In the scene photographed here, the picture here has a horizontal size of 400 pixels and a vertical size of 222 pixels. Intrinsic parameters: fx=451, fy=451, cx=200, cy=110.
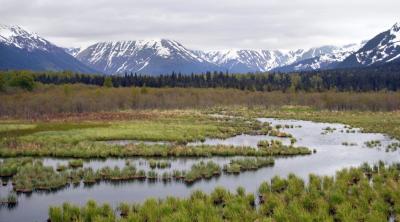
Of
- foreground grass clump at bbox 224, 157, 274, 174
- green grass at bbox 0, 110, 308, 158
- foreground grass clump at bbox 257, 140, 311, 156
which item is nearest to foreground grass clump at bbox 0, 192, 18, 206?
green grass at bbox 0, 110, 308, 158

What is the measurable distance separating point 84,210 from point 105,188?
7.28 m

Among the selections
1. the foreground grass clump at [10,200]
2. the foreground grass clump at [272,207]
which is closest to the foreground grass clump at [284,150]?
the foreground grass clump at [272,207]

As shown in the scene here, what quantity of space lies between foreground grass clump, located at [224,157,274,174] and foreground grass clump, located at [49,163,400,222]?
760 centimetres

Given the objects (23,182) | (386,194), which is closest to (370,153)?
(386,194)

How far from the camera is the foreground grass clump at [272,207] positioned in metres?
20.4

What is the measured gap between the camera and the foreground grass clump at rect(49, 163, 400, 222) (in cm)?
2042

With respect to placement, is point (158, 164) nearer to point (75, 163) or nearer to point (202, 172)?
point (202, 172)

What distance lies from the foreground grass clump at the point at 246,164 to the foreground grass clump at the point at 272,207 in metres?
7.60

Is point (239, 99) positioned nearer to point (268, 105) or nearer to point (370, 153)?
point (268, 105)

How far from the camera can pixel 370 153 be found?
44344 mm

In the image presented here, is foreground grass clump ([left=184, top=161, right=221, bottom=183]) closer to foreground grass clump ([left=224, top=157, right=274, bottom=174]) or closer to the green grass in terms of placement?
foreground grass clump ([left=224, top=157, right=274, bottom=174])

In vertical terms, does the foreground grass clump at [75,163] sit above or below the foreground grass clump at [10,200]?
above

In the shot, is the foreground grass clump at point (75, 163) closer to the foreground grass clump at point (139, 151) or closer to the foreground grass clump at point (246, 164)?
the foreground grass clump at point (139, 151)

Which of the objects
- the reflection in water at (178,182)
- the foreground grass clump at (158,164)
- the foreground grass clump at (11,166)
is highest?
the foreground grass clump at (11,166)
